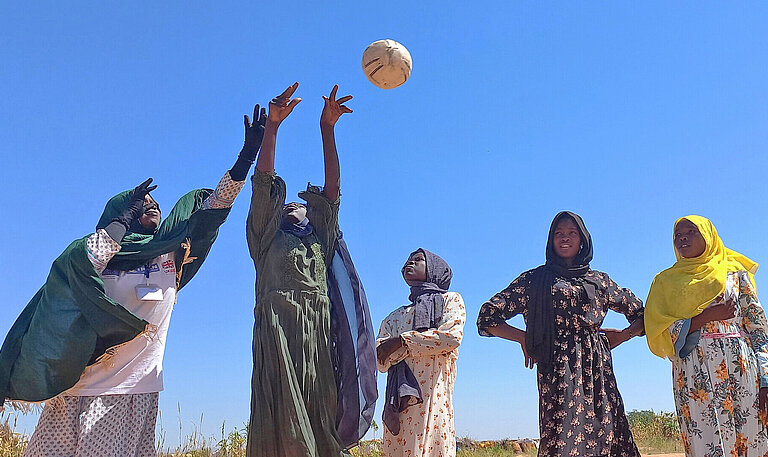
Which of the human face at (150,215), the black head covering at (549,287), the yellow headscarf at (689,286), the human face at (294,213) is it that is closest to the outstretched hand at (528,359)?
the black head covering at (549,287)

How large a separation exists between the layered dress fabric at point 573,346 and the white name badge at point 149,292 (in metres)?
2.31

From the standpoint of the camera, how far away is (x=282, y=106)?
4.45m

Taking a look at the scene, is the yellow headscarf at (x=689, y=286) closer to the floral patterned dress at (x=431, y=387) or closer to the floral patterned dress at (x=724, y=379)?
the floral patterned dress at (x=724, y=379)

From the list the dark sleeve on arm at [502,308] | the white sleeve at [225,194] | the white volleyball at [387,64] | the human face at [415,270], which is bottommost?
the dark sleeve on arm at [502,308]

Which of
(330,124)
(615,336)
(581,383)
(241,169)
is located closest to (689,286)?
(615,336)

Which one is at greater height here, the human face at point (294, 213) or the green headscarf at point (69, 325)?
the human face at point (294, 213)

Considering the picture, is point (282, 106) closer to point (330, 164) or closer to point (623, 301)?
point (330, 164)

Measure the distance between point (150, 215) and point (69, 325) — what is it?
3.36ft

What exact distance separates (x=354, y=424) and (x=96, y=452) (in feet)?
5.42

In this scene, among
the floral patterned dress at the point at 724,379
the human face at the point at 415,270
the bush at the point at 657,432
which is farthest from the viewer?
the bush at the point at 657,432

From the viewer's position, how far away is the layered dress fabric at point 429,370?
4.97 meters

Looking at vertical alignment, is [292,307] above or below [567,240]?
below

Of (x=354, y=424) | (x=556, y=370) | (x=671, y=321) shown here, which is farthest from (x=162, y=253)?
(x=671, y=321)

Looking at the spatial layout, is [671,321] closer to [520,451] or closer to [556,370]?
[556,370]
